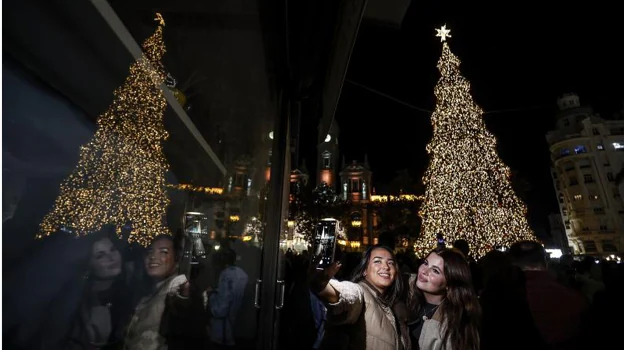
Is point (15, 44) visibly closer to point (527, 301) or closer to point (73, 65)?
point (73, 65)

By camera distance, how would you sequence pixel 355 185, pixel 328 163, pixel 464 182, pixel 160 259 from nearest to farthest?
pixel 160 259 < pixel 464 182 < pixel 355 185 < pixel 328 163

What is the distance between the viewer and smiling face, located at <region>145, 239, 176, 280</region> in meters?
0.81

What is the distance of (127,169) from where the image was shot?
764 millimetres

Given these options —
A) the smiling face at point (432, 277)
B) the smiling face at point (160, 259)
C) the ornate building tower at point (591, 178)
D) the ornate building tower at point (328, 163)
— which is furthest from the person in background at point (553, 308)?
the ornate building tower at point (591, 178)

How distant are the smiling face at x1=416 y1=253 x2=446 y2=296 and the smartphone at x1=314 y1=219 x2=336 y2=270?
135cm

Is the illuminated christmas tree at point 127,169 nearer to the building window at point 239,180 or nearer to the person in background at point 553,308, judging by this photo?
the building window at point 239,180

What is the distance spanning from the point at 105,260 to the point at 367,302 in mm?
1681

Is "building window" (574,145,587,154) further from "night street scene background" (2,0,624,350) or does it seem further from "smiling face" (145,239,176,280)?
"smiling face" (145,239,176,280)

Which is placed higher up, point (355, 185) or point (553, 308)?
point (355, 185)

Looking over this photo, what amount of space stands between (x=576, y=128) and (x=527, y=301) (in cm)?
5991

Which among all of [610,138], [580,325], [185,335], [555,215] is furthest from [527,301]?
[555,215]

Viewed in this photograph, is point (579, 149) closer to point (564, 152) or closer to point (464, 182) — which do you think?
point (564, 152)

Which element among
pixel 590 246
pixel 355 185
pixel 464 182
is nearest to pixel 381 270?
pixel 464 182

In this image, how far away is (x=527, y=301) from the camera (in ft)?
8.38
